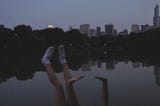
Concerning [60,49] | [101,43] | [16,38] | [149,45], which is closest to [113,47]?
[101,43]

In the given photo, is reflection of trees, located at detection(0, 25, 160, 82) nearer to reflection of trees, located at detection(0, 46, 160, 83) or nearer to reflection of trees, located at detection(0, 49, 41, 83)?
reflection of trees, located at detection(0, 46, 160, 83)

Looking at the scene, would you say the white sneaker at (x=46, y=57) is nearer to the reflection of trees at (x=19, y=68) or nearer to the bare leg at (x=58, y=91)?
the bare leg at (x=58, y=91)

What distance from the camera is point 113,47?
9750 cm

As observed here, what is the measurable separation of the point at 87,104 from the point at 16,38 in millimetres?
63188

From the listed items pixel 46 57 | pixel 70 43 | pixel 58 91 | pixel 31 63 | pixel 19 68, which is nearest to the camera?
pixel 58 91

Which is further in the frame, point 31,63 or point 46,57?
point 31,63

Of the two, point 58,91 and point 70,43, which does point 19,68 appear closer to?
point 58,91

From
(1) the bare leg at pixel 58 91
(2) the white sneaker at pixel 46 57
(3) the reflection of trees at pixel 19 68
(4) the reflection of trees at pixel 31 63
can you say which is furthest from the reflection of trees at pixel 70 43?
(1) the bare leg at pixel 58 91

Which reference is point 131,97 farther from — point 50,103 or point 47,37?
point 47,37

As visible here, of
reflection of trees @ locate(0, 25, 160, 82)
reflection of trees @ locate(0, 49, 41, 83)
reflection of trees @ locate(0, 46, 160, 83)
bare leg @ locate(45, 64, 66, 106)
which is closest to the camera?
bare leg @ locate(45, 64, 66, 106)

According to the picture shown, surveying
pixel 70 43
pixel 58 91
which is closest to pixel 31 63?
pixel 58 91

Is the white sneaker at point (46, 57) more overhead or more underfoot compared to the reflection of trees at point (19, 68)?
more overhead

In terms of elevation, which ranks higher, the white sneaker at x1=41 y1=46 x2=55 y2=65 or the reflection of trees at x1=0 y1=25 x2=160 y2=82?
the white sneaker at x1=41 y1=46 x2=55 y2=65

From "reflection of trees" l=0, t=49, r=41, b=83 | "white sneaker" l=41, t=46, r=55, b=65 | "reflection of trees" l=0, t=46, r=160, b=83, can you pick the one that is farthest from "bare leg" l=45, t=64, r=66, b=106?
"reflection of trees" l=0, t=49, r=41, b=83
